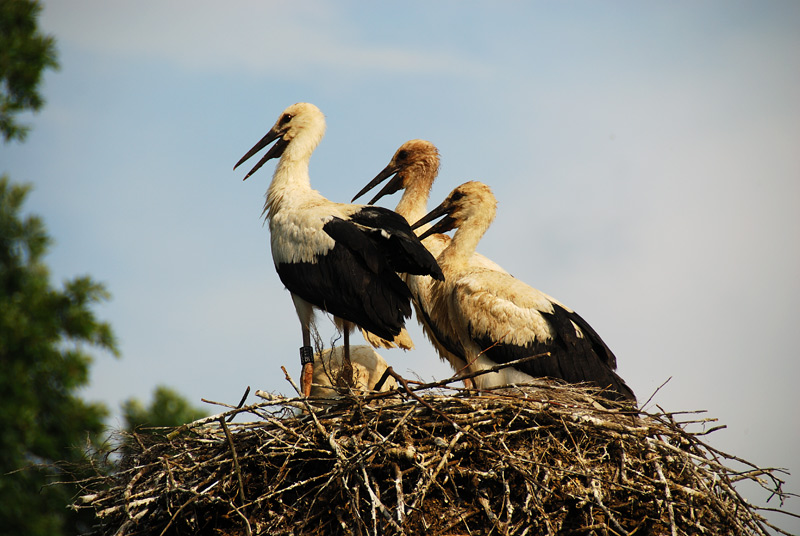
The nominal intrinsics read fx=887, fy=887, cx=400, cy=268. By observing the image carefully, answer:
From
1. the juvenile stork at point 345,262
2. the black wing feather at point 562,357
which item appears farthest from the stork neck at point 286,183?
the black wing feather at point 562,357

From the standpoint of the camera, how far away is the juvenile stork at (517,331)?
6.14 m

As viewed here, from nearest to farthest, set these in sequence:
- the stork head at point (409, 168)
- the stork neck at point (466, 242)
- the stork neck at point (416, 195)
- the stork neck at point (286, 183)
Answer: the stork neck at point (466, 242) → the stork neck at point (286, 183) → the stork neck at point (416, 195) → the stork head at point (409, 168)

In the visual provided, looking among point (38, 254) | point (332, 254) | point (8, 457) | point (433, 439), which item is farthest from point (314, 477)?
point (38, 254)

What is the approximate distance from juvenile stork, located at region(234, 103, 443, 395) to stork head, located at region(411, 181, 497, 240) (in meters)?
0.72

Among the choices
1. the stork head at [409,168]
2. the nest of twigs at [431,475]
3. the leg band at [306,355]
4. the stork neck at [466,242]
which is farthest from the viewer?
the stork head at [409,168]

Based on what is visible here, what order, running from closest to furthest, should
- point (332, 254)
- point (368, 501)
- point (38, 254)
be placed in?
1. point (368, 501)
2. point (332, 254)
3. point (38, 254)

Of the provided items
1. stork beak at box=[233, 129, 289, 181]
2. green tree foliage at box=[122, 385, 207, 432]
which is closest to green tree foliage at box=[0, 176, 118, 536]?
green tree foliage at box=[122, 385, 207, 432]

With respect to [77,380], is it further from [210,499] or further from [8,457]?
[210,499]

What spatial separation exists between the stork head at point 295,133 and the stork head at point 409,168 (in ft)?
3.60

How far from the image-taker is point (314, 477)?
429 cm

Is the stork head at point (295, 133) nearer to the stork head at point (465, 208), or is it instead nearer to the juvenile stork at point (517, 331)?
the stork head at point (465, 208)

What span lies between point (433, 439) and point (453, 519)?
0.39 metres

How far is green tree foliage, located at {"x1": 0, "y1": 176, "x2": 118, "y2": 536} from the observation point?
9203 millimetres

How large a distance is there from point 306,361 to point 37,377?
5.21 metres
